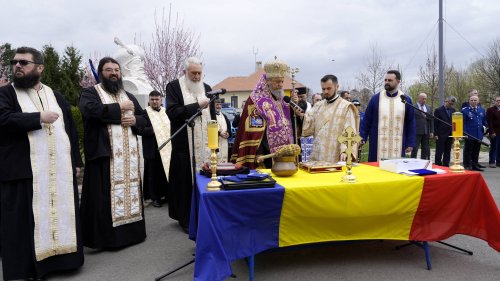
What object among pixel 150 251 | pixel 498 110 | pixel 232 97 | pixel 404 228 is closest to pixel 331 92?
pixel 404 228

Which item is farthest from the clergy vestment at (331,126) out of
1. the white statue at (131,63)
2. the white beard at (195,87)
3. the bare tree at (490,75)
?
the bare tree at (490,75)

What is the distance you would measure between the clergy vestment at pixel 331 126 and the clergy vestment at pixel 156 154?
2840mm

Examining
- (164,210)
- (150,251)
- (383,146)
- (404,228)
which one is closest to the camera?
(404,228)

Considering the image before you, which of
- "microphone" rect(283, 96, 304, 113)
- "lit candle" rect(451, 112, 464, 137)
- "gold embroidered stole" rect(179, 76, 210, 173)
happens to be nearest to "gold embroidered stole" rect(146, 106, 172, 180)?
"gold embroidered stole" rect(179, 76, 210, 173)

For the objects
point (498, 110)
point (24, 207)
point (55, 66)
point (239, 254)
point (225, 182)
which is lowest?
point (239, 254)

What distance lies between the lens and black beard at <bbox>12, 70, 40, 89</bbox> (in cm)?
357

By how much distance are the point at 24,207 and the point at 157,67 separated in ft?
52.6

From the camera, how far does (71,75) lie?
13.1 m

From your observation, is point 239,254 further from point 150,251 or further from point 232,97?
point 232,97

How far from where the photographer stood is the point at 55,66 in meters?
12.9

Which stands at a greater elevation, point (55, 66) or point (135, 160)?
point (55, 66)

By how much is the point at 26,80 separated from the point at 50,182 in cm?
96

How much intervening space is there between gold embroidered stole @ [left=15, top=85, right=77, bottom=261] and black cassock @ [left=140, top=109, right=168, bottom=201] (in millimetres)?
2677

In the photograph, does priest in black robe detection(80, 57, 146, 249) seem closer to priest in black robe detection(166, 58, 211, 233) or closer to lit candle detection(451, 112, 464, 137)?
priest in black robe detection(166, 58, 211, 233)
